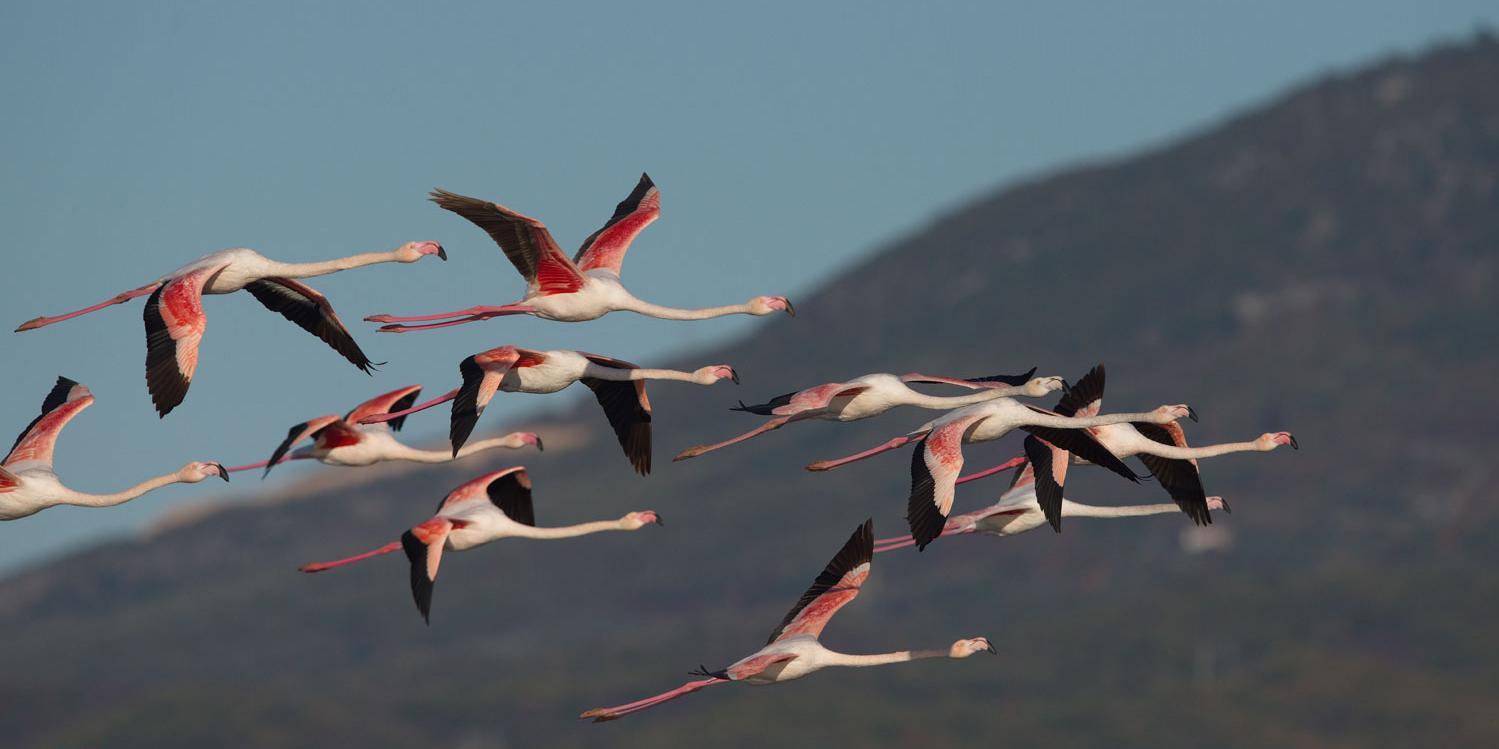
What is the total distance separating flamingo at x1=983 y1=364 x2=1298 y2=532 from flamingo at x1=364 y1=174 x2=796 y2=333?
3074mm

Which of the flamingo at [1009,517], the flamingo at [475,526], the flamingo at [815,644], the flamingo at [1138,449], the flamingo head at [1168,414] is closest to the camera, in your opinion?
the flamingo at [475,526]

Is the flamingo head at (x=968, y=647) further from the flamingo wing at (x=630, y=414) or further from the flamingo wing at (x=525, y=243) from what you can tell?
the flamingo wing at (x=525, y=243)

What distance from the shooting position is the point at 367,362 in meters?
26.5

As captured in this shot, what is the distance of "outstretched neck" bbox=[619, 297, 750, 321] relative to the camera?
2595cm

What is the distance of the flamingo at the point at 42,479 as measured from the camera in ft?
77.3

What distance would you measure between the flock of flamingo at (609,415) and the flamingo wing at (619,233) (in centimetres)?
23

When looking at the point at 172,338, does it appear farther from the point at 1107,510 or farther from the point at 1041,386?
the point at 1107,510

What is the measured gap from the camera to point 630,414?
87.9 ft

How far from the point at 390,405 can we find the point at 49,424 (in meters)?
3.64

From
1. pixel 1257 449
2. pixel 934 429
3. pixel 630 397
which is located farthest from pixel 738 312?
pixel 1257 449

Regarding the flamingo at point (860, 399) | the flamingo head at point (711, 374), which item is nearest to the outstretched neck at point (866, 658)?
the flamingo at point (860, 399)

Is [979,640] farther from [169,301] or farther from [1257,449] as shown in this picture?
[169,301]

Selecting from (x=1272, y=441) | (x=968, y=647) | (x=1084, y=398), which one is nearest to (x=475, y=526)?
(x=968, y=647)

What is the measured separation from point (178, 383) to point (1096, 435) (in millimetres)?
9513
